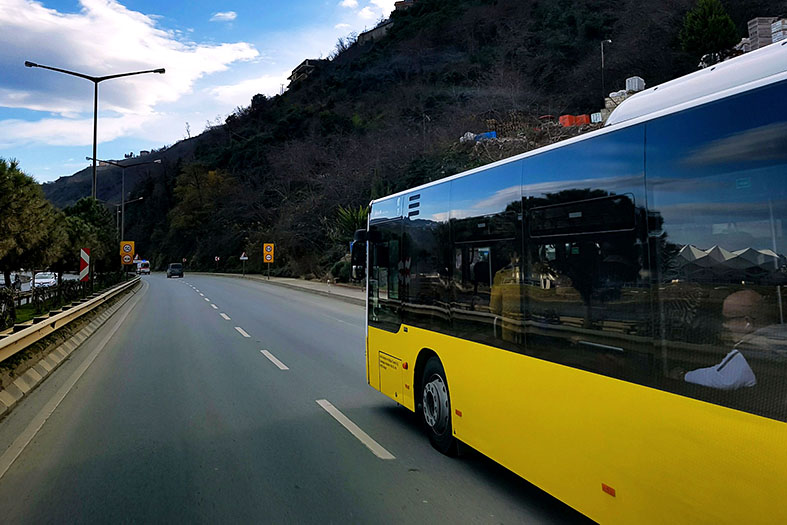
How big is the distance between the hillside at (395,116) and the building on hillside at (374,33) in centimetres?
475

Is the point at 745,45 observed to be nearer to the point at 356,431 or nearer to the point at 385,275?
the point at 385,275

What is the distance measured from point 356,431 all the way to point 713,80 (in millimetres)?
4719

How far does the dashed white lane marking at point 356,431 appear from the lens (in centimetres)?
555

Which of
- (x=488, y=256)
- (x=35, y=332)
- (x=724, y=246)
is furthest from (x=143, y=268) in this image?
(x=724, y=246)

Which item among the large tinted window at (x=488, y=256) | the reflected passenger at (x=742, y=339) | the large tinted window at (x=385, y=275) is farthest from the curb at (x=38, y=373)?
the reflected passenger at (x=742, y=339)

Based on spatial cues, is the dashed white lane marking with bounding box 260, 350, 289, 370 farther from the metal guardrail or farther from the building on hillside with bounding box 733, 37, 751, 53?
the building on hillside with bounding box 733, 37, 751, 53

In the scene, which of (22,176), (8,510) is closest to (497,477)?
(8,510)

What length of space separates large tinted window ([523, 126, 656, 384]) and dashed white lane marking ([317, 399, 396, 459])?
7.25 ft

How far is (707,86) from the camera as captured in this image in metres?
3.41

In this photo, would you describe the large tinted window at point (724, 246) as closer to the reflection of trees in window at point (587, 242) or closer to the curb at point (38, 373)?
the reflection of trees in window at point (587, 242)

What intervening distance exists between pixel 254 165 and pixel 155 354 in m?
87.9

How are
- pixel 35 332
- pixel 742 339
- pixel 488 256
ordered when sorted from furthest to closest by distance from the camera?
pixel 35 332 → pixel 488 256 → pixel 742 339

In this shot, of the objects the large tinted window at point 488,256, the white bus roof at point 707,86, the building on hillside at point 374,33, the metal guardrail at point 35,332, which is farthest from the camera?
the building on hillside at point 374,33

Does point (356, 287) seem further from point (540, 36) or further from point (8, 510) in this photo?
point (540, 36)
